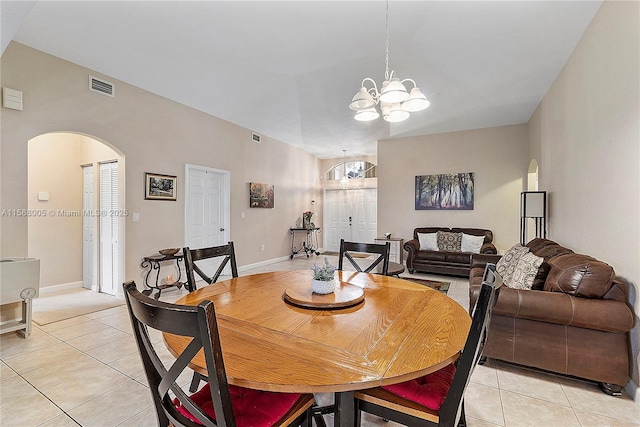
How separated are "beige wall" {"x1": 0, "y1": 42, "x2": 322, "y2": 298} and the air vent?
0.19ft

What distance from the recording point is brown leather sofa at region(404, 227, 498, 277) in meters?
5.10

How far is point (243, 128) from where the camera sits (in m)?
5.87

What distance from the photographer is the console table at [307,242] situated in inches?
298

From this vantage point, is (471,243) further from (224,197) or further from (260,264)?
(224,197)

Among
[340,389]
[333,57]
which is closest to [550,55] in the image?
[333,57]

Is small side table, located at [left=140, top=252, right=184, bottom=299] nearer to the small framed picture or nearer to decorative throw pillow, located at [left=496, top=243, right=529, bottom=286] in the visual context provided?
the small framed picture

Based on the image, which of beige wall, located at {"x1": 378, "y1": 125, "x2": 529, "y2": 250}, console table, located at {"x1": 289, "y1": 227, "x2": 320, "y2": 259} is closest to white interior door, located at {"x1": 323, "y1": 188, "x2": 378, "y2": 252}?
console table, located at {"x1": 289, "y1": 227, "x2": 320, "y2": 259}

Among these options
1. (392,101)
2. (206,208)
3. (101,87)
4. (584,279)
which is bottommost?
(584,279)

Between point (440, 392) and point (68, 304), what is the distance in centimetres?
456

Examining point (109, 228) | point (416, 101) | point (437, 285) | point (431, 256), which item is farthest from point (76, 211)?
point (431, 256)

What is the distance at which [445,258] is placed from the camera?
522 cm

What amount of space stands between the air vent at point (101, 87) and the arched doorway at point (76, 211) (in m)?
0.74

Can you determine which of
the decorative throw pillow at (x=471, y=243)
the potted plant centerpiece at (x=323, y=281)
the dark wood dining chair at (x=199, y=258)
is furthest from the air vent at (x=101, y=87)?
the decorative throw pillow at (x=471, y=243)

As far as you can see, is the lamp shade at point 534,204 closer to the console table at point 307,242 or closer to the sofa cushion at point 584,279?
the sofa cushion at point 584,279
